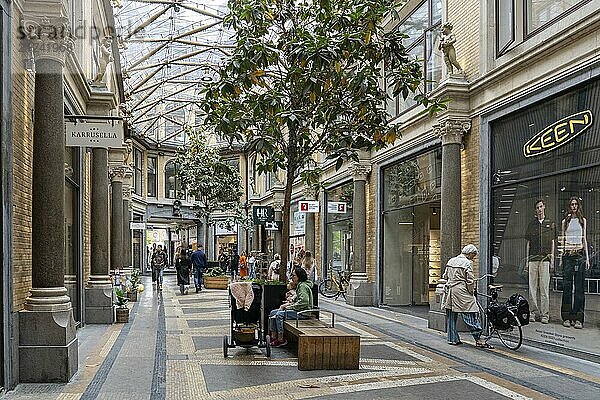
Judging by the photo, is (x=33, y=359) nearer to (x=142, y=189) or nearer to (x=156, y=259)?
(x=156, y=259)

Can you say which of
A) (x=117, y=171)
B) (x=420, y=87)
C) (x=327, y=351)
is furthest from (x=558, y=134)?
(x=117, y=171)

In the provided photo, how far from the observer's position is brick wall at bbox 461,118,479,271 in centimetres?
1362

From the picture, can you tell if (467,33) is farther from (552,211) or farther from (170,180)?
(170,180)

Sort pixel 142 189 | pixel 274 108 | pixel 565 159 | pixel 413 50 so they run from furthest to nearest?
pixel 142 189 < pixel 413 50 < pixel 274 108 < pixel 565 159

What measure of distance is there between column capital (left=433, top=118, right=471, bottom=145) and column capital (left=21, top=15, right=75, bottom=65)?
7.51 m

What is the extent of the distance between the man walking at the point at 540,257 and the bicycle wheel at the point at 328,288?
12.0m

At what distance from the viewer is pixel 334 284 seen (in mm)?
24094

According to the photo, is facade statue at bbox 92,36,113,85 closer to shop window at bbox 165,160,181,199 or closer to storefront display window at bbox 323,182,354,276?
storefront display window at bbox 323,182,354,276

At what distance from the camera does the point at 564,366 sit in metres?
9.84

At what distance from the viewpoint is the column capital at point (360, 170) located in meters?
20.6

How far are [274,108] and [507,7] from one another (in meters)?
4.59

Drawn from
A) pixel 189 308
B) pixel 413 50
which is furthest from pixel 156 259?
pixel 413 50

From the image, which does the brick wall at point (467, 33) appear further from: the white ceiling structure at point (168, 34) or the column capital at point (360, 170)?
the white ceiling structure at point (168, 34)

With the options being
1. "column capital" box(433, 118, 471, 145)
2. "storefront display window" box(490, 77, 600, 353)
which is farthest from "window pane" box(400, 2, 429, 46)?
"storefront display window" box(490, 77, 600, 353)
